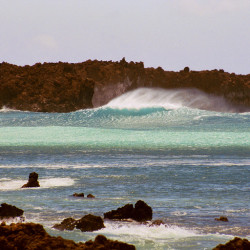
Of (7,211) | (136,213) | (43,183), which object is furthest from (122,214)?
(43,183)

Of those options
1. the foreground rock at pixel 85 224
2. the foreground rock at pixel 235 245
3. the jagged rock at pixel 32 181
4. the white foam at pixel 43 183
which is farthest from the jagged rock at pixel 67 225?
the jagged rock at pixel 32 181

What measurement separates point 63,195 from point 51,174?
29.9 ft

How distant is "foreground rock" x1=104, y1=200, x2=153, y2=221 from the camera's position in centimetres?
2002

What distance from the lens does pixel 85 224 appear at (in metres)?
18.6

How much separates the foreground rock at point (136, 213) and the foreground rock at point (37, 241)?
638cm

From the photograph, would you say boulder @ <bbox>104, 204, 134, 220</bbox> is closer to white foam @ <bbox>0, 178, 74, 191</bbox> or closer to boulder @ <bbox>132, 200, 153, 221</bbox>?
boulder @ <bbox>132, 200, 153, 221</bbox>

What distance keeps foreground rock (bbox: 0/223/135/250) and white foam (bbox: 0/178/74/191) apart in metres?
14.4

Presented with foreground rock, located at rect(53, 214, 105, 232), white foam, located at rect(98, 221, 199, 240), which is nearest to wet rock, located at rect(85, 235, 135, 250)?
white foam, located at rect(98, 221, 199, 240)

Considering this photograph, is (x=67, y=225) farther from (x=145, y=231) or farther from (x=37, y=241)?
(x=37, y=241)

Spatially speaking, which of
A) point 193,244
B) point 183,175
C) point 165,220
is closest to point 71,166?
point 183,175

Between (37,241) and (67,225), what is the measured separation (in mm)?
5388

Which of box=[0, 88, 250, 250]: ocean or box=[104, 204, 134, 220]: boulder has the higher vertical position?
box=[104, 204, 134, 220]: boulder

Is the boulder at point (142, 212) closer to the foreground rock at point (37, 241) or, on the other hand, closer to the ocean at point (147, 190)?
the ocean at point (147, 190)

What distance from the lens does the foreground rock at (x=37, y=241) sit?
13266 millimetres
